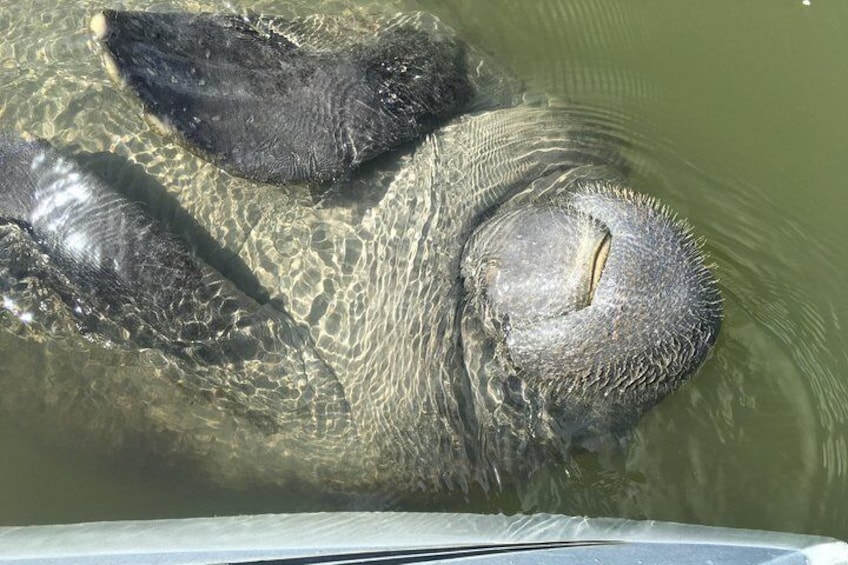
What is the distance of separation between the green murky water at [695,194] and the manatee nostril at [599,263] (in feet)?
3.68

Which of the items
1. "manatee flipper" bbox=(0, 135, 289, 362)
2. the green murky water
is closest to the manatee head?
the green murky water

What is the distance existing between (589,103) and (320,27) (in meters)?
1.62

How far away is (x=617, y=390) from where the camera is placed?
132 inches

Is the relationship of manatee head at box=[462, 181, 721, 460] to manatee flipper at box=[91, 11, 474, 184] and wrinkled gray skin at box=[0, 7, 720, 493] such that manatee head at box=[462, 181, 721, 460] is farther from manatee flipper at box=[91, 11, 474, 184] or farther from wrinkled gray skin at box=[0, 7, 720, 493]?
manatee flipper at box=[91, 11, 474, 184]

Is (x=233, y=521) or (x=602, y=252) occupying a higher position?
(x=602, y=252)

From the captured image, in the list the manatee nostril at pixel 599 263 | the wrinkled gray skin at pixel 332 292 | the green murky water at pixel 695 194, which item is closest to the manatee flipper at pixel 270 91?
the wrinkled gray skin at pixel 332 292

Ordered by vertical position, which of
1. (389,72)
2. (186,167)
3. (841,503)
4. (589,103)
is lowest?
(841,503)

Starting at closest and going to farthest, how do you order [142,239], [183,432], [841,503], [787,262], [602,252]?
[602,252] < [142,239] < [183,432] < [841,503] < [787,262]

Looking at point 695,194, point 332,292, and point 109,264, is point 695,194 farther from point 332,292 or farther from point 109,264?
point 109,264

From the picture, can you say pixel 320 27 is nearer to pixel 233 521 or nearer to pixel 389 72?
pixel 389 72

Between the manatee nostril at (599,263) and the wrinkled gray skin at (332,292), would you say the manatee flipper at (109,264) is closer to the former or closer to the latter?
the wrinkled gray skin at (332,292)

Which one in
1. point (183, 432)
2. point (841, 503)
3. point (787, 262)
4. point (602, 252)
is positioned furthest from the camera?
point (787, 262)

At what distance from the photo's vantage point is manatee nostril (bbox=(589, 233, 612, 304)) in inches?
123

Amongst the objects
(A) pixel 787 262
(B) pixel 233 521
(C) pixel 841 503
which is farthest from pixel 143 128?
(C) pixel 841 503
